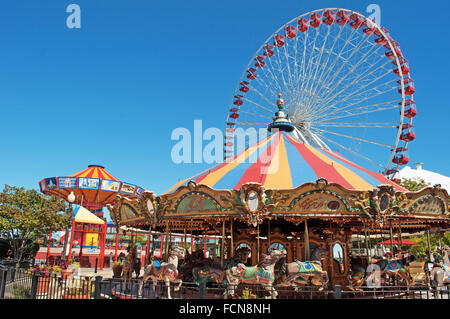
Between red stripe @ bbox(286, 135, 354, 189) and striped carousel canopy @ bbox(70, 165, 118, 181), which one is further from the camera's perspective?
striped carousel canopy @ bbox(70, 165, 118, 181)

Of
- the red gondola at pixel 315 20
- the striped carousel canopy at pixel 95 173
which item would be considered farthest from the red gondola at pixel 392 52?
the striped carousel canopy at pixel 95 173

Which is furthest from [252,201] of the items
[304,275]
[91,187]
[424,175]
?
[424,175]

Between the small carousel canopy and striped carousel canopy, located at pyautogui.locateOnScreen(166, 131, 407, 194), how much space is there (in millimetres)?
19907

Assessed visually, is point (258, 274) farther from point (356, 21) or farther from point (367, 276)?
point (356, 21)

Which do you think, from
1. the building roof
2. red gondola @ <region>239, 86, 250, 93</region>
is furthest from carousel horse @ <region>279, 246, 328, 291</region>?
the building roof

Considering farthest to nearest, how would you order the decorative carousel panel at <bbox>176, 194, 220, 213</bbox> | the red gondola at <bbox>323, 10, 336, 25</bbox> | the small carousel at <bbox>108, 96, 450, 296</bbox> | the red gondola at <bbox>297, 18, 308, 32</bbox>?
the red gondola at <bbox>297, 18, 308, 32</bbox> < the red gondola at <bbox>323, 10, 336, 25</bbox> < the decorative carousel panel at <bbox>176, 194, 220, 213</bbox> < the small carousel at <bbox>108, 96, 450, 296</bbox>

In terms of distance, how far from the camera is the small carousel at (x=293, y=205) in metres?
8.71

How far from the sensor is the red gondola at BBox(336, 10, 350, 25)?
1892cm

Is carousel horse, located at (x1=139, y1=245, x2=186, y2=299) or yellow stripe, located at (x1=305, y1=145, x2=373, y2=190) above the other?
yellow stripe, located at (x1=305, y1=145, x2=373, y2=190)

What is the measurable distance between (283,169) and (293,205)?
2.07m

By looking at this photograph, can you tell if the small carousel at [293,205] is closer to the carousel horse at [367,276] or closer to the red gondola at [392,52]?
the carousel horse at [367,276]

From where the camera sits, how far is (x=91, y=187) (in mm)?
29812

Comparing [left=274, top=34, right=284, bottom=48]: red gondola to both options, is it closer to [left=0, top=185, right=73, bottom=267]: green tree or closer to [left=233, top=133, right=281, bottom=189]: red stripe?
[left=233, top=133, right=281, bottom=189]: red stripe
